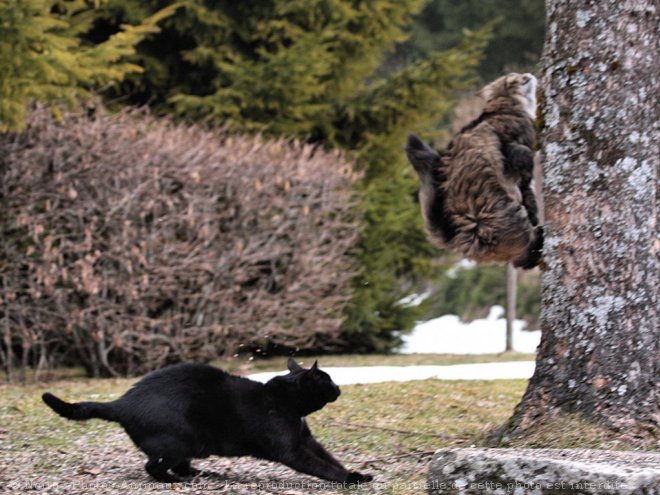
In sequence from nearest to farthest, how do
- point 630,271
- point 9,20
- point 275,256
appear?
point 630,271, point 9,20, point 275,256

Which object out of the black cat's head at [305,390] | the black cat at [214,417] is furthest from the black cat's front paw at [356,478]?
the black cat's head at [305,390]

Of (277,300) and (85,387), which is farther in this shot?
(277,300)

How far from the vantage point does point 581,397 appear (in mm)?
5719

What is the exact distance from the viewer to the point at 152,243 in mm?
11383

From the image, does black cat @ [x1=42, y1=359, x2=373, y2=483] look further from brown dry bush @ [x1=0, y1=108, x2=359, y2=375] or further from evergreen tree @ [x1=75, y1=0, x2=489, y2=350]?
evergreen tree @ [x1=75, y1=0, x2=489, y2=350]

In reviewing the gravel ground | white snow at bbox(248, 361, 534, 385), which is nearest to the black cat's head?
the gravel ground

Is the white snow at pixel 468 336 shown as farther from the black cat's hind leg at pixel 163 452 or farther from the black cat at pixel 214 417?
the black cat's hind leg at pixel 163 452

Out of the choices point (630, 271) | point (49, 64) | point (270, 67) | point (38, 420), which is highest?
point (270, 67)

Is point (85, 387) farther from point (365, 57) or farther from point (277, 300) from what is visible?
point (365, 57)

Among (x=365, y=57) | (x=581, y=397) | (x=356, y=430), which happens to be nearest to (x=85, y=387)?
(x=356, y=430)

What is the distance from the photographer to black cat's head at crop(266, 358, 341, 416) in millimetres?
5844

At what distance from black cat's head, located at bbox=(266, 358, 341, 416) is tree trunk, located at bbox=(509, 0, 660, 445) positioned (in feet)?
3.76

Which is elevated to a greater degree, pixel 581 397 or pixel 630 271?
pixel 630 271

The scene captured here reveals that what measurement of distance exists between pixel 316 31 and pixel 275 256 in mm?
4666
